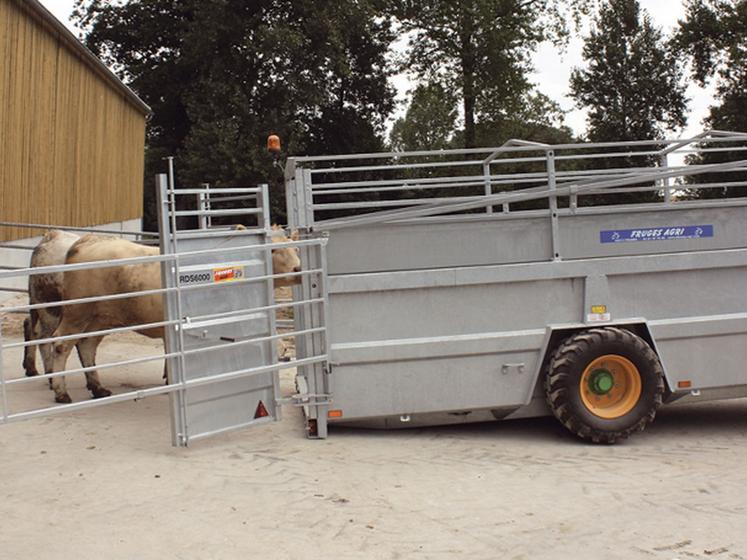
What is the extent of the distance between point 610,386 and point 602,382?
89mm

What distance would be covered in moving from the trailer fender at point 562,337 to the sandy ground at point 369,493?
483 mm

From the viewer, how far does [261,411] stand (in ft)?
26.5

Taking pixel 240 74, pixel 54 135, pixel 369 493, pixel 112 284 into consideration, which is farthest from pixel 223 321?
pixel 240 74

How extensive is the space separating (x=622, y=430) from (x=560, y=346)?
0.91 meters

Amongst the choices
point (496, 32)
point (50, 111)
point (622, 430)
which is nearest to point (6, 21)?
point (50, 111)

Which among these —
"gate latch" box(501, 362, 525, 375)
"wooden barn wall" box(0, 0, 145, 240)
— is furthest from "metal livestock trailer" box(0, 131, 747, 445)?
"wooden barn wall" box(0, 0, 145, 240)

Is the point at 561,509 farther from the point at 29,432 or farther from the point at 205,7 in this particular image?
the point at 205,7

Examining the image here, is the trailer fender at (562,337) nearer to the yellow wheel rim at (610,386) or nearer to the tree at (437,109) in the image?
the yellow wheel rim at (610,386)

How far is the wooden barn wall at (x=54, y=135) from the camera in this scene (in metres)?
17.4

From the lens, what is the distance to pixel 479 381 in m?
8.18

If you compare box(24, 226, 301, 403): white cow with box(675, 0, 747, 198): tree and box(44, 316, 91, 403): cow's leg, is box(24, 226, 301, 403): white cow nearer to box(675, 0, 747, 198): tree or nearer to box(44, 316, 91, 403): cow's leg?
box(44, 316, 91, 403): cow's leg

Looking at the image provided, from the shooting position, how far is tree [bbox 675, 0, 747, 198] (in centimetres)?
3859

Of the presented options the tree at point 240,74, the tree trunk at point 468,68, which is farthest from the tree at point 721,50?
the tree at point 240,74

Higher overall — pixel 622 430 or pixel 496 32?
pixel 496 32
